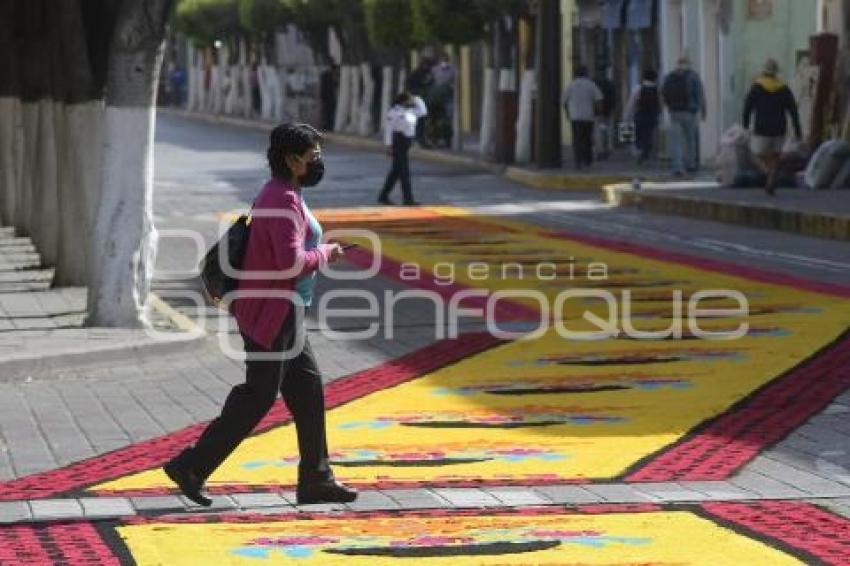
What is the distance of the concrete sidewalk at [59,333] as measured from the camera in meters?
17.1

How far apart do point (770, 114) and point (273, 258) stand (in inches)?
1017

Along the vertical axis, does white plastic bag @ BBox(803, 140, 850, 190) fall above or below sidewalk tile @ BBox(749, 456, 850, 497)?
below

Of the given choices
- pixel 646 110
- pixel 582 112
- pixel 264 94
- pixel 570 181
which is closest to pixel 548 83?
pixel 582 112

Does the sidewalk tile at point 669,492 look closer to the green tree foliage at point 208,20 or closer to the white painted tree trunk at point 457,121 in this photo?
the white painted tree trunk at point 457,121

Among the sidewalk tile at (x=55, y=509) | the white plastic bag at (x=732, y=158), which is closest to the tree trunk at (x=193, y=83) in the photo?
the white plastic bag at (x=732, y=158)

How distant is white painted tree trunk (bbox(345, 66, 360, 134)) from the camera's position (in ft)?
241

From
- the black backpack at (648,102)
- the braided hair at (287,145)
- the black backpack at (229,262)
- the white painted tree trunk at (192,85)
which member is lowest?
the white painted tree trunk at (192,85)

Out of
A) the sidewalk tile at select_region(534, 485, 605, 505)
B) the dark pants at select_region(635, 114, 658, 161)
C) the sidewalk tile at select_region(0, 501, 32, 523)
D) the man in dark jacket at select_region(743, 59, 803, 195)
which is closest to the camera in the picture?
the sidewalk tile at select_region(0, 501, 32, 523)

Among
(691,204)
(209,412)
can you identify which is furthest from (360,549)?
(691,204)

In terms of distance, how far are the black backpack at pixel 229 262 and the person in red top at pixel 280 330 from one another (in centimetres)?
3

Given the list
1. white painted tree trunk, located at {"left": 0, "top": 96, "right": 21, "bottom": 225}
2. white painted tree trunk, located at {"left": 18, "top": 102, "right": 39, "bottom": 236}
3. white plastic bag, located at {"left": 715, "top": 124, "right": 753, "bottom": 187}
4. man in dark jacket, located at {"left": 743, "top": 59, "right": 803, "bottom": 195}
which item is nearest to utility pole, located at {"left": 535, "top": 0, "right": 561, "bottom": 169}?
white plastic bag, located at {"left": 715, "top": 124, "right": 753, "bottom": 187}

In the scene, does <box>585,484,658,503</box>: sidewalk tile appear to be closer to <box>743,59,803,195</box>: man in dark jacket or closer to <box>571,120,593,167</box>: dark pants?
<box>743,59,803,195</box>: man in dark jacket

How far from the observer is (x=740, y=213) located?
33.8m

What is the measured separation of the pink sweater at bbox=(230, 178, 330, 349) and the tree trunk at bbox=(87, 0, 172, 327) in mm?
8090
